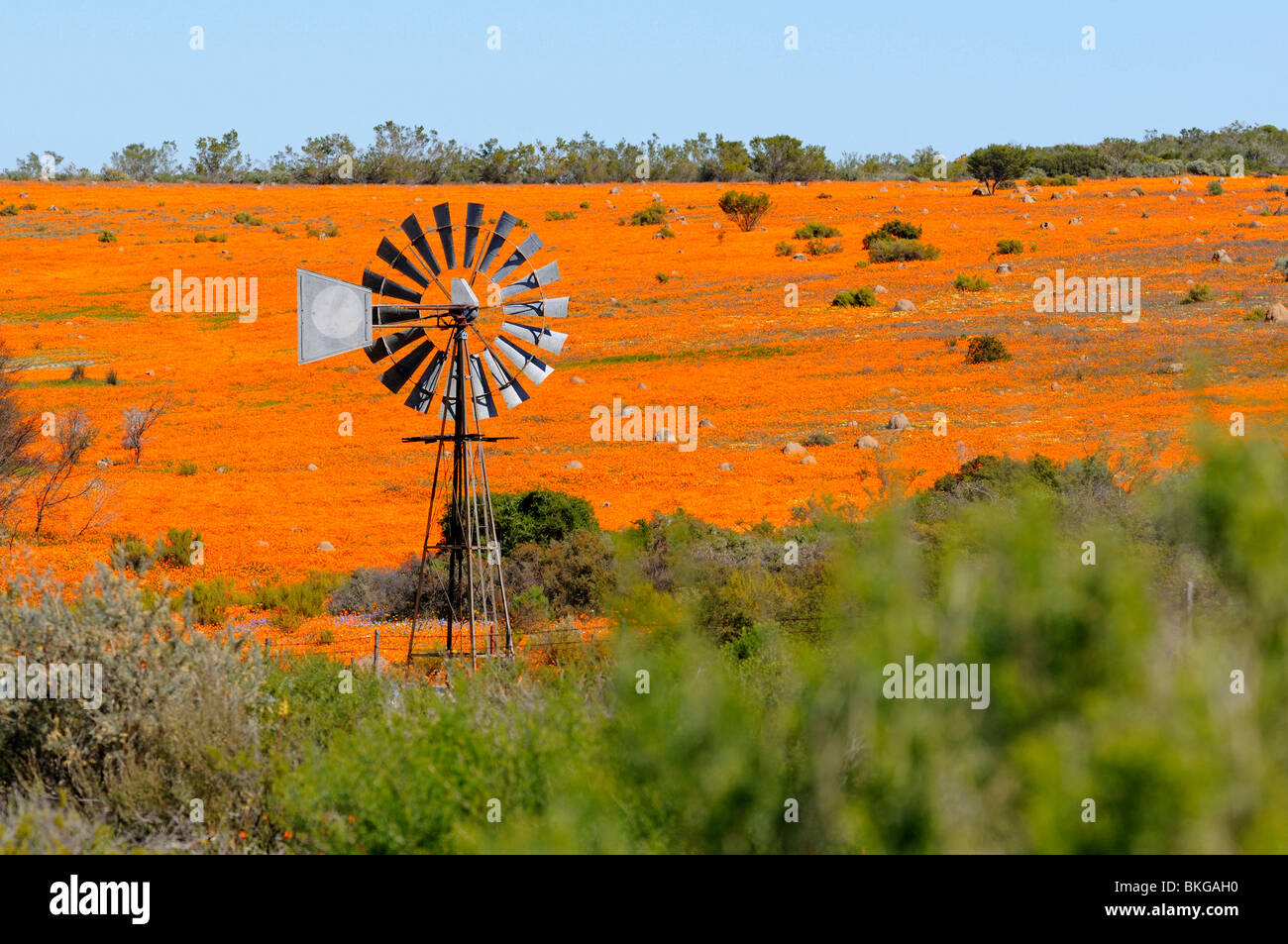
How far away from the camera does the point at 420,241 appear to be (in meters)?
11.5

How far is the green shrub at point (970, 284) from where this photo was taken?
38.5 m

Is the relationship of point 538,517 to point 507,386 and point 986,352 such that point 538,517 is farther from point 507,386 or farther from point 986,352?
point 986,352

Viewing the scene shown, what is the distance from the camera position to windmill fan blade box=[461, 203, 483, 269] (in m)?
11.7

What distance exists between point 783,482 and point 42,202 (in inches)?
2429

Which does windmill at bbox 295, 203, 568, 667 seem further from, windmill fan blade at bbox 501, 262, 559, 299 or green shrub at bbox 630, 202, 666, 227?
green shrub at bbox 630, 202, 666, 227

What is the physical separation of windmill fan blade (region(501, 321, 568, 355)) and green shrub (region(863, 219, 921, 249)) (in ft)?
121

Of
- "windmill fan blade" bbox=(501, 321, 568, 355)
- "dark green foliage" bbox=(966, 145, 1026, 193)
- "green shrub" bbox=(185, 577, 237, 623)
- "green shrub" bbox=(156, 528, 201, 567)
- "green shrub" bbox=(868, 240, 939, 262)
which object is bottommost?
"green shrub" bbox=(185, 577, 237, 623)

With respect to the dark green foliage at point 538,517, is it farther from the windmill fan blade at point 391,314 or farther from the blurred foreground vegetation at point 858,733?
the blurred foreground vegetation at point 858,733

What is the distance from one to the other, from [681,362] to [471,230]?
2206 centimetres

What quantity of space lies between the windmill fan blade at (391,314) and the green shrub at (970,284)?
Answer: 30.3 m

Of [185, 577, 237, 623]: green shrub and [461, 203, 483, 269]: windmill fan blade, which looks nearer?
[461, 203, 483, 269]: windmill fan blade

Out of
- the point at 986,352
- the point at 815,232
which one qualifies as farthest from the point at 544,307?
the point at 815,232

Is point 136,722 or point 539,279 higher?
point 539,279

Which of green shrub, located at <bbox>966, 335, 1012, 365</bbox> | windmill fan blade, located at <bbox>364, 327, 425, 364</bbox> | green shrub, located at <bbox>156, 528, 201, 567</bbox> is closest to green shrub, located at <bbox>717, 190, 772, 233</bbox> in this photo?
green shrub, located at <bbox>966, 335, 1012, 365</bbox>
